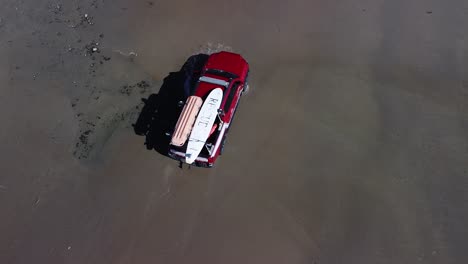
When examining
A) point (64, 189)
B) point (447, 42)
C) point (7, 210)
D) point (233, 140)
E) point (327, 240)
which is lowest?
point (7, 210)

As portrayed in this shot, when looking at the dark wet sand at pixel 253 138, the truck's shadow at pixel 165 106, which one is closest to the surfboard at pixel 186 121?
the truck's shadow at pixel 165 106

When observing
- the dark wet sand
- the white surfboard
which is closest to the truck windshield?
the white surfboard

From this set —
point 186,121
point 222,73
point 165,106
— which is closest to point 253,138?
point 222,73

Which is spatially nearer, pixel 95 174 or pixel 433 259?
pixel 433 259

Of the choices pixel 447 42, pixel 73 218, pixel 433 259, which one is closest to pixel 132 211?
pixel 73 218

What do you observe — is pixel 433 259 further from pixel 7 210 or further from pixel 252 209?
pixel 7 210

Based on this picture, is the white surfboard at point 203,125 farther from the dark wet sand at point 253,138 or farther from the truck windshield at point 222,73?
the dark wet sand at point 253,138
